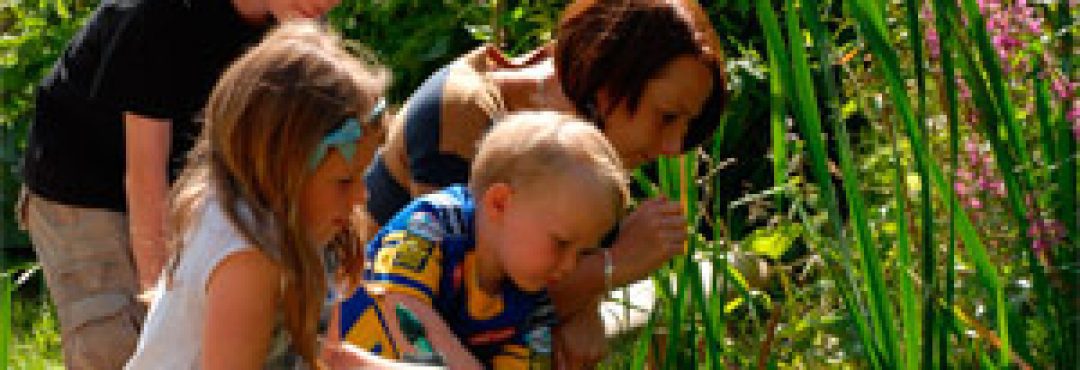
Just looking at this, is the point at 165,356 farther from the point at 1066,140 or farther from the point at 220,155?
the point at 1066,140

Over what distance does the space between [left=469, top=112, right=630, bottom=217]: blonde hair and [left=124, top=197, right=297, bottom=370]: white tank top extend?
0.44 metres

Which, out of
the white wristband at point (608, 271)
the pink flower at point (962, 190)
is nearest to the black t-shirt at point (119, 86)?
the white wristband at point (608, 271)

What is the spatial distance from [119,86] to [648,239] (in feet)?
3.21

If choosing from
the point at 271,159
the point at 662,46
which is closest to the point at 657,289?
the point at 662,46

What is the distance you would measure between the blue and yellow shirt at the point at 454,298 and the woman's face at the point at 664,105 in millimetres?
316

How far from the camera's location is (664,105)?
303 cm

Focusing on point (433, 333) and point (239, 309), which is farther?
point (433, 333)

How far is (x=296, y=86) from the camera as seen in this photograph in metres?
2.37

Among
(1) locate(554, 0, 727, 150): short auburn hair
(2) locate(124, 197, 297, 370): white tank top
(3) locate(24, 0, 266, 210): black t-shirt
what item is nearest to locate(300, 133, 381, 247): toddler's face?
(2) locate(124, 197, 297, 370): white tank top

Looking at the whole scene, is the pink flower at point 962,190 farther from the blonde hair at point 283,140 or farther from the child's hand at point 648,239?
the blonde hair at point 283,140

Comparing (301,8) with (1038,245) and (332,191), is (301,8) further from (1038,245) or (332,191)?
(1038,245)

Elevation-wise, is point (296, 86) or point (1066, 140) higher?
point (296, 86)

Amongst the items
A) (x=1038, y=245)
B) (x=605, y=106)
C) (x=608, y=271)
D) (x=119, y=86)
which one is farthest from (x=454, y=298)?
(x=1038, y=245)

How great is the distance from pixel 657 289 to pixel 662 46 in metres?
0.39
